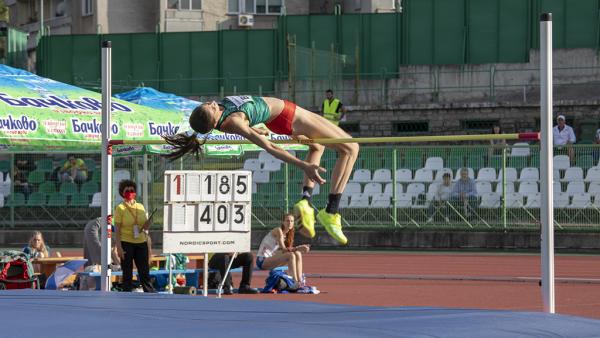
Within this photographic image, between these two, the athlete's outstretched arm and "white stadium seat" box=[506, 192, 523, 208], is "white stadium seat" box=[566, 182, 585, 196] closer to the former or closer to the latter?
"white stadium seat" box=[506, 192, 523, 208]

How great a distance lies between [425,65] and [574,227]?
1170 centimetres

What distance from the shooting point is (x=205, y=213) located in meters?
11.7

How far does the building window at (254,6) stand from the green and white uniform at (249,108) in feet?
113

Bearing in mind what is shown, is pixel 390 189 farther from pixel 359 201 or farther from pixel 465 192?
pixel 465 192

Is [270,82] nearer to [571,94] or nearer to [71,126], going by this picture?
[571,94]

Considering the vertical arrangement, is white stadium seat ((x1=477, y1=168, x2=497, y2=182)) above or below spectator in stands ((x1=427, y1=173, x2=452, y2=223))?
above

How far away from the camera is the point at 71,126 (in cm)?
1424

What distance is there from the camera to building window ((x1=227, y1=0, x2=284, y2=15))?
144ft

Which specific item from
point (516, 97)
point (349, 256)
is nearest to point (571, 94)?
point (516, 97)

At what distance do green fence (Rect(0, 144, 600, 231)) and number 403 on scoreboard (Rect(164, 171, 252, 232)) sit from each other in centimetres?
1051

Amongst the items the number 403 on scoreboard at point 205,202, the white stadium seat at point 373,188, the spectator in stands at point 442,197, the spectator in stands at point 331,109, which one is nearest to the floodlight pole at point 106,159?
the number 403 on scoreboard at point 205,202

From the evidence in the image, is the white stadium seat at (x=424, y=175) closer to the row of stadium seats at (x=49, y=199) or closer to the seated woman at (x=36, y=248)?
the row of stadium seats at (x=49, y=199)

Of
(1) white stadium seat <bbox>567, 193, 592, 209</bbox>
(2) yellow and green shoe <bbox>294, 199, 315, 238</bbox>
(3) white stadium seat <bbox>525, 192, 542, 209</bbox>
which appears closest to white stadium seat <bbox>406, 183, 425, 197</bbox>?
(3) white stadium seat <bbox>525, 192, 542, 209</bbox>

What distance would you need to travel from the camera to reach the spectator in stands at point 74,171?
971 inches
